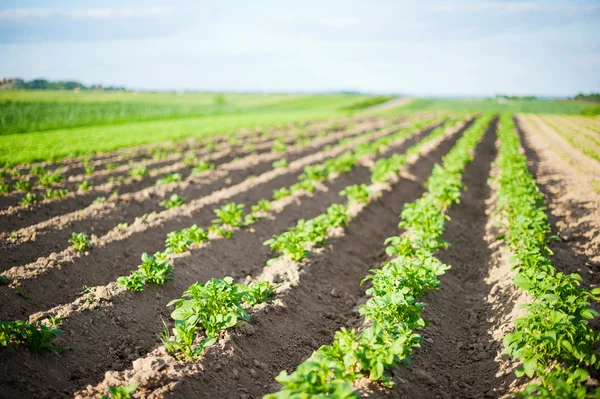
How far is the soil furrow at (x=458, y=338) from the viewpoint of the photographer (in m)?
4.30

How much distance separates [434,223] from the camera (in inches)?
277

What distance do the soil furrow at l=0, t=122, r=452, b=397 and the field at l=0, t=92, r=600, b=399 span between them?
0.02 metres

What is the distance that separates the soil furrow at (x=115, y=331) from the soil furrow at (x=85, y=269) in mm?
1507

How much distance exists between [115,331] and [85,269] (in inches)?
93.8

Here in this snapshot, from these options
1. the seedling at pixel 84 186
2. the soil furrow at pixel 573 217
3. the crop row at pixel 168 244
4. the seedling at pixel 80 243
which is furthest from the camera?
the seedling at pixel 84 186

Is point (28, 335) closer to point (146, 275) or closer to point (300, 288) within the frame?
point (146, 275)

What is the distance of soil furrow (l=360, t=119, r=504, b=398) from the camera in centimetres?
430

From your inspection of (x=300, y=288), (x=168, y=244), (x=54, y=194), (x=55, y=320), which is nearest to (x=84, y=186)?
(x=54, y=194)

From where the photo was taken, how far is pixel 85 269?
6.84 meters

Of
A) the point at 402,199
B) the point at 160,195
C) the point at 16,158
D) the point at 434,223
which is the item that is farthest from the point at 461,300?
the point at 16,158

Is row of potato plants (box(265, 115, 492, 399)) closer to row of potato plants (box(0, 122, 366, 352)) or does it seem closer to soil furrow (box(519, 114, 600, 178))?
row of potato plants (box(0, 122, 366, 352))

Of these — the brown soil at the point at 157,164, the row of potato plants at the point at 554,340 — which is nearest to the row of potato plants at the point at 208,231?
the row of potato plants at the point at 554,340

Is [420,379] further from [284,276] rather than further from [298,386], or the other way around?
[284,276]

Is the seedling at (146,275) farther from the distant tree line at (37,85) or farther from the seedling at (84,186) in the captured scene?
the distant tree line at (37,85)
